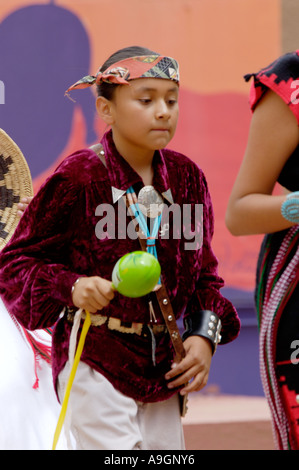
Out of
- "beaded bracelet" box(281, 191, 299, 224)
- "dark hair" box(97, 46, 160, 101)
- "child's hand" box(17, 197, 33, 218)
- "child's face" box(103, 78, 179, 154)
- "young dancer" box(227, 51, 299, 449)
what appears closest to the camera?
"beaded bracelet" box(281, 191, 299, 224)

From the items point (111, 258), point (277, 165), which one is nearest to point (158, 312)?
point (111, 258)

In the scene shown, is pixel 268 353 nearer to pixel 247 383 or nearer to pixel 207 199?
pixel 207 199

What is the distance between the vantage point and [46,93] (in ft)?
19.5

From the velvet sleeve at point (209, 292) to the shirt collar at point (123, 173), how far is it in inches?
5.4

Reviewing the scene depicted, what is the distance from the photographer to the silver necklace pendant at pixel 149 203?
2.38 meters

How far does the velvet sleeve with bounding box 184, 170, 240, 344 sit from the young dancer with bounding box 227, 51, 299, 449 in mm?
279

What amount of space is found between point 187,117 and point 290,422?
13.8 feet

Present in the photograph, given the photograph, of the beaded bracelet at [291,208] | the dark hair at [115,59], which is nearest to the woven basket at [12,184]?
the dark hair at [115,59]

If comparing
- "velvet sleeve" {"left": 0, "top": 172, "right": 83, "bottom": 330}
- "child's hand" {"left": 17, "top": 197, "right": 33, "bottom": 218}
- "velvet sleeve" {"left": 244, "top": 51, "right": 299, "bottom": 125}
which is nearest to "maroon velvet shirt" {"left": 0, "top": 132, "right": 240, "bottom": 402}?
"velvet sleeve" {"left": 0, "top": 172, "right": 83, "bottom": 330}

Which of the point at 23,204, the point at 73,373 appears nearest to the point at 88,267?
the point at 73,373

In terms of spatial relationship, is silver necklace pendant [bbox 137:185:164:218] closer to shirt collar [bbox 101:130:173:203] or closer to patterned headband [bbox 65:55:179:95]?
shirt collar [bbox 101:130:173:203]

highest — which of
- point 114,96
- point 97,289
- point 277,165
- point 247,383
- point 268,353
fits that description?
point 114,96

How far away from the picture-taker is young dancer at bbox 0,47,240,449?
2305 millimetres

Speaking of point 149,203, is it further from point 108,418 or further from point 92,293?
point 108,418
